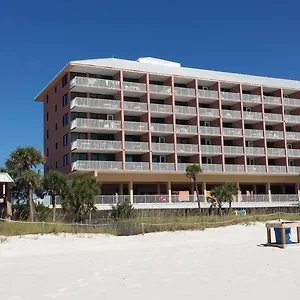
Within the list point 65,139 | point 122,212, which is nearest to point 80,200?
point 122,212

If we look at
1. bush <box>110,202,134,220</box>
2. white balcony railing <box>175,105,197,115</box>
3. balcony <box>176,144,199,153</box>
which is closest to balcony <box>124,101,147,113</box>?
white balcony railing <box>175,105,197,115</box>

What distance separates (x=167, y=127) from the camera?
2185 inches

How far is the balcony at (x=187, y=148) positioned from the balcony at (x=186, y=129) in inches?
62.2

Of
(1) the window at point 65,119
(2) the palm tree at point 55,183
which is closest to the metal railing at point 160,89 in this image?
(1) the window at point 65,119

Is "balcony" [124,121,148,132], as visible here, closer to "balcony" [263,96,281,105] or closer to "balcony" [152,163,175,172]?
"balcony" [152,163,175,172]

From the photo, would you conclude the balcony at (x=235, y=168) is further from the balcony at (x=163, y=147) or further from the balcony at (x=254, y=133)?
the balcony at (x=163, y=147)

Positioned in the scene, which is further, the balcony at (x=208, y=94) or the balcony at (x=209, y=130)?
the balcony at (x=208, y=94)

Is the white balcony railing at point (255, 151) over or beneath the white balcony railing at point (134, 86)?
beneath

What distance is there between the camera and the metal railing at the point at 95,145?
5028 cm

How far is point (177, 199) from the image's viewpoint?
179 ft

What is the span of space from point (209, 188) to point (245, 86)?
47.4ft

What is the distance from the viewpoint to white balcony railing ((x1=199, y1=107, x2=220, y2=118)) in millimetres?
58059

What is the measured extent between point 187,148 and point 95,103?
1237 centimetres

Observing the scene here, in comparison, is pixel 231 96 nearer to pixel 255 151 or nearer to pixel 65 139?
pixel 255 151
